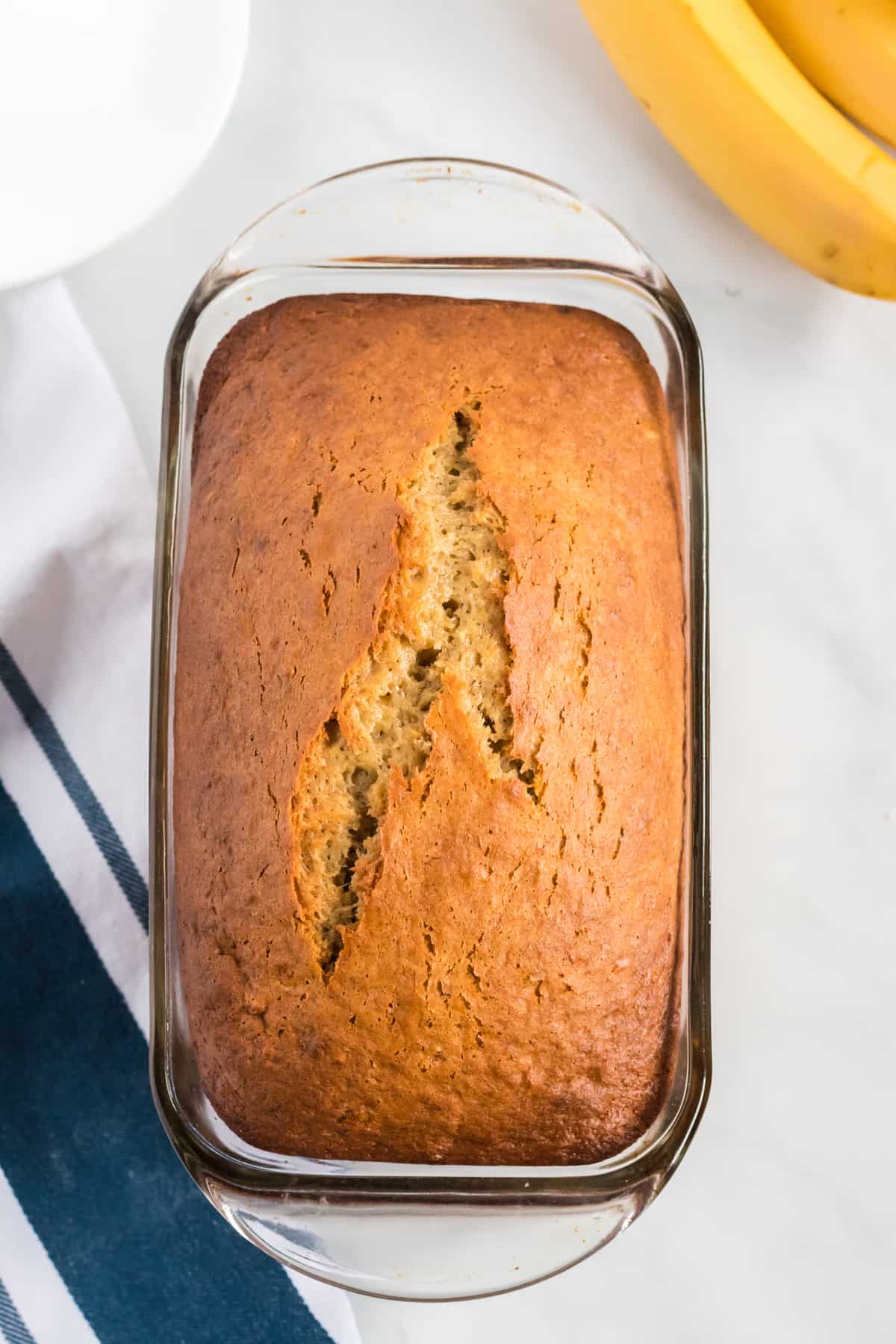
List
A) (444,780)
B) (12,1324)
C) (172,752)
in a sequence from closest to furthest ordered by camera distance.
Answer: (444,780)
(172,752)
(12,1324)

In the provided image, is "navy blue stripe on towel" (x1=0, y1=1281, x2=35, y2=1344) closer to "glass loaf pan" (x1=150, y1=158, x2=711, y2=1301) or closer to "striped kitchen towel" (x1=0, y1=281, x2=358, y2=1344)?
"striped kitchen towel" (x1=0, y1=281, x2=358, y2=1344)

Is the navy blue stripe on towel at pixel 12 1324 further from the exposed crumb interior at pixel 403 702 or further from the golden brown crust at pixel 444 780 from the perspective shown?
the exposed crumb interior at pixel 403 702

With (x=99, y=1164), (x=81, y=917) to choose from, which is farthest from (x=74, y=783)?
(x=99, y=1164)

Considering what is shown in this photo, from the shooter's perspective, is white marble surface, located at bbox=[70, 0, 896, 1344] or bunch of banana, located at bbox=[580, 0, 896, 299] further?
white marble surface, located at bbox=[70, 0, 896, 1344]

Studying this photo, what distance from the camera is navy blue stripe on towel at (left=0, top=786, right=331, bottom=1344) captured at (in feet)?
4.52

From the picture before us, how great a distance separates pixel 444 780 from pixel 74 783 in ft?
1.83

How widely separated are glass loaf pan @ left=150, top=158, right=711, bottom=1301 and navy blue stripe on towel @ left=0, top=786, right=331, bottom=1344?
0.22 m

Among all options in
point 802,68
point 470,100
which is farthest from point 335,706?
point 802,68

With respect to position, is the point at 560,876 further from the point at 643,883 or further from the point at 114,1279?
the point at 114,1279

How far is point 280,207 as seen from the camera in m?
1.31

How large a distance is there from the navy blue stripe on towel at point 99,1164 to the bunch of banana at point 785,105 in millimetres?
1118

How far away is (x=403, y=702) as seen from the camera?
43.8 inches

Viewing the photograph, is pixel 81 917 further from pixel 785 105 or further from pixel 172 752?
pixel 785 105

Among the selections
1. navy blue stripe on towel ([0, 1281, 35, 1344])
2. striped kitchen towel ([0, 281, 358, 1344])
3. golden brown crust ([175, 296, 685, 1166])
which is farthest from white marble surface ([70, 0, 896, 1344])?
navy blue stripe on towel ([0, 1281, 35, 1344])
